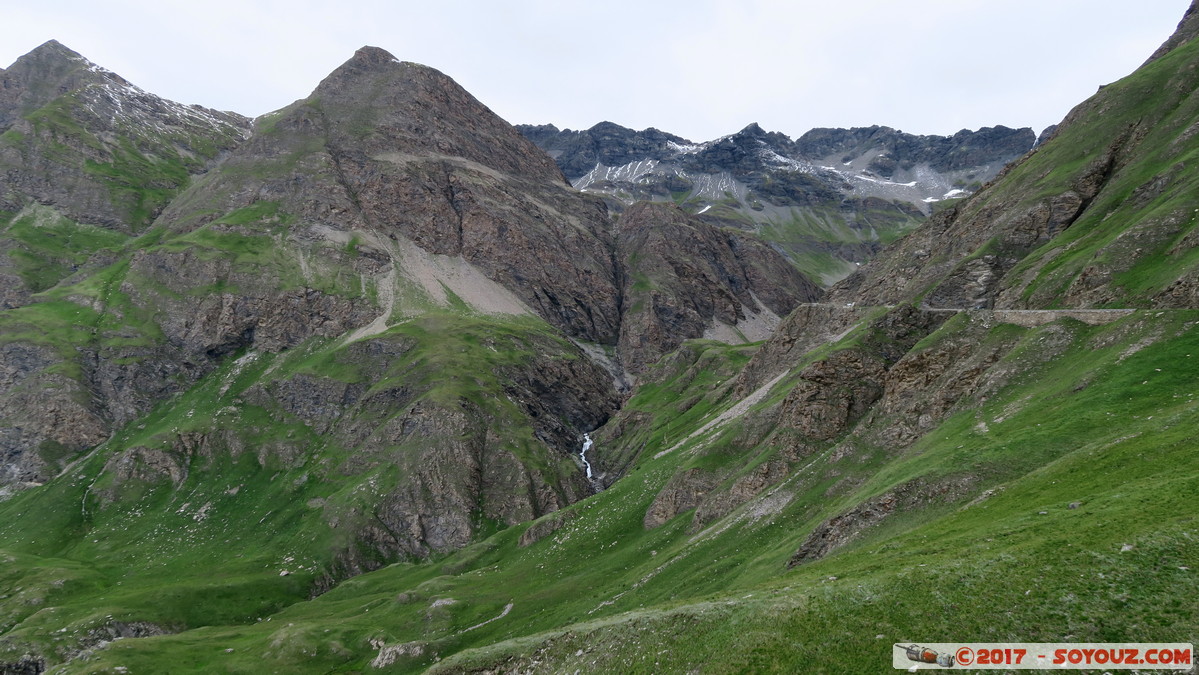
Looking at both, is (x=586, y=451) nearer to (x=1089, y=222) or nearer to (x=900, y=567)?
(x=1089, y=222)

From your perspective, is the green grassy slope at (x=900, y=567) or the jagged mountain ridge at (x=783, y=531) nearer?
the green grassy slope at (x=900, y=567)

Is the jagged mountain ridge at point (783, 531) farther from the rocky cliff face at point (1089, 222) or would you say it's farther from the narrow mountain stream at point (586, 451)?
the narrow mountain stream at point (586, 451)

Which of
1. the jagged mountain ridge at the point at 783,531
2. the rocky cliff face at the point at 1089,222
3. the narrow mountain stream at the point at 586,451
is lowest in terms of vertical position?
the narrow mountain stream at the point at 586,451

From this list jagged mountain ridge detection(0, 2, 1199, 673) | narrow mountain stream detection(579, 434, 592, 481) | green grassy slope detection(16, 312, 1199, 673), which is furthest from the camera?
narrow mountain stream detection(579, 434, 592, 481)

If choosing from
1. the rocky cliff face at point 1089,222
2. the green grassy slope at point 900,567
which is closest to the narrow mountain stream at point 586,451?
the green grassy slope at point 900,567

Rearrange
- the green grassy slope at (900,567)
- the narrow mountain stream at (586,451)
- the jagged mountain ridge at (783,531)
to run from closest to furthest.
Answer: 1. the green grassy slope at (900,567)
2. the jagged mountain ridge at (783,531)
3. the narrow mountain stream at (586,451)

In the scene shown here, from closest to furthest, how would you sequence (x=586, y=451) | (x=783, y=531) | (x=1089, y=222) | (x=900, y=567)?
1. (x=900, y=567)
2. (x=783, y=531)
3. (x=1089, y=222)
4. (x=586, y=451)

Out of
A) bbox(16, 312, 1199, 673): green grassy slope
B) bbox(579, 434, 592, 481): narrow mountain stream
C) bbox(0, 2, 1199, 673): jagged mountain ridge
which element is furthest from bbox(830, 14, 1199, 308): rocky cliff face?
bbox(579, 434, 592, 481): narrow mountain stream

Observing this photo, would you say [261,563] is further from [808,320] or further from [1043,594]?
[1043,594]

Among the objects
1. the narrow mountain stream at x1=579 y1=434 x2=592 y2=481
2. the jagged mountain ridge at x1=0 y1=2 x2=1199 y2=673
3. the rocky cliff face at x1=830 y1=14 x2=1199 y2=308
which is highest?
the rocky cliff face at x1=830 y1=14 x2=1199 y2=308

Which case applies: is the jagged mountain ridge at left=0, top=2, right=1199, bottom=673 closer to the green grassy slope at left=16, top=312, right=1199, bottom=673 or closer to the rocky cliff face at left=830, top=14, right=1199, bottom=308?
the green grassy slope at left=16, top=312, right=1199, bottom=673

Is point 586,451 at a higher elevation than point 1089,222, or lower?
lower

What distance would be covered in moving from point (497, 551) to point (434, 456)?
50.0 metres

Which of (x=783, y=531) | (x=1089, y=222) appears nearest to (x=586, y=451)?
(x=783, y=531)
